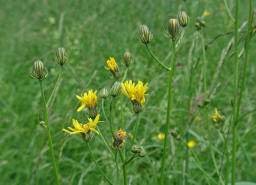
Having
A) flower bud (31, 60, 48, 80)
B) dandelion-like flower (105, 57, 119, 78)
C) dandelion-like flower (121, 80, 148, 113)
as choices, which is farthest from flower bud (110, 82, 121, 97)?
flower bud (31, 60, 48, 80)

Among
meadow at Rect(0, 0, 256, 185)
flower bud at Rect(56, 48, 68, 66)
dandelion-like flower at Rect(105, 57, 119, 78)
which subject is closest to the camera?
flower bud at Rect(56, 48, 68, 66)

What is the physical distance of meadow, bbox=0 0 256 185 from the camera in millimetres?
1558

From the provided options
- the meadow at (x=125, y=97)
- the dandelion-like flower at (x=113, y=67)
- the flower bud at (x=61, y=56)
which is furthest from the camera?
the meadow at (x=125, y=97)

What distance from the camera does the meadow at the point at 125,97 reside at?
156cm

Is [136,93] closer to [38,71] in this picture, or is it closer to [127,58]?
[127,58]

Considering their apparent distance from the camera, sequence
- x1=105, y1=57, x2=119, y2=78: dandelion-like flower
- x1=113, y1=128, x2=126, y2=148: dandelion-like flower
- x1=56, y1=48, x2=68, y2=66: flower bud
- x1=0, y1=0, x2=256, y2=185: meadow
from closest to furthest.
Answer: x1=113, y1=128, x2=126, y2=148: dandelion-like flower, x1=56, y1=48, x2=68, y2=66: flower bud, x1=105, y1=57, x2=119, y2=78: dandelion-like flower, x1=0, y1=0, x2=256, y2=185: meadow

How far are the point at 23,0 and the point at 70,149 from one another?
3.75 metres

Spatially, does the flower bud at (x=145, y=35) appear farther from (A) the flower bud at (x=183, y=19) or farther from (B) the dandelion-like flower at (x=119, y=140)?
(B) the dandelion-like flower at (x=119, y=140)

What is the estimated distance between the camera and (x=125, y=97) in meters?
2.43

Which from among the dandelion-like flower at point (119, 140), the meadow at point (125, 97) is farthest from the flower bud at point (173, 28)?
the dandelion-like flower at point (119, 140)

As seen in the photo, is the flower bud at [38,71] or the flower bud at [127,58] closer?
the flower bud at [38,71]

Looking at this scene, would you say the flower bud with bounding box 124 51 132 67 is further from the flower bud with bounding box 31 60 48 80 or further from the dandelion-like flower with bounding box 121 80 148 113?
the flower bud with bounding box 31 60 48 80

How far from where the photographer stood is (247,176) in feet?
7.13

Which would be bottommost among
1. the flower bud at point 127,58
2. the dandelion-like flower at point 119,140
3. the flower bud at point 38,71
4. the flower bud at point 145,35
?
the dandelion-like flower at point 119,140
